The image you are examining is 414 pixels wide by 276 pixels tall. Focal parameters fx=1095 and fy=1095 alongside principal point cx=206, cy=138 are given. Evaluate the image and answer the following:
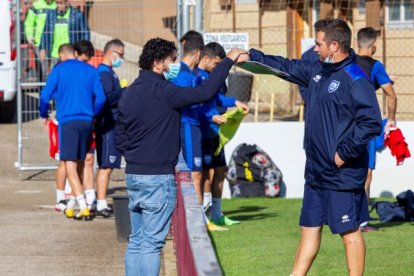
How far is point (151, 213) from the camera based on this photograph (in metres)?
7.86

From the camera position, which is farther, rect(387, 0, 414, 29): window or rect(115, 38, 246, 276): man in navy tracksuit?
rect(387, 0, 414, 29): window

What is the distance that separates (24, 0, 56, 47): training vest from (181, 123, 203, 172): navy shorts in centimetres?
589

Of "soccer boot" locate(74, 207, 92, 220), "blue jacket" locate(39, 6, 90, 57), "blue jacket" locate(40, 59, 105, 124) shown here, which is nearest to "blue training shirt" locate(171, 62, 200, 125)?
"blue jacket" locate(40, 59, 105, 124)

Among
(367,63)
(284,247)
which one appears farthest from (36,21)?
(284,247)

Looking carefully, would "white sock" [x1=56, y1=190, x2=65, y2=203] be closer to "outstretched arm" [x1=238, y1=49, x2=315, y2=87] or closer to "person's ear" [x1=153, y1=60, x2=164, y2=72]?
"outstretched arm" [x1=238, y1=49, x2=315, y2=87]

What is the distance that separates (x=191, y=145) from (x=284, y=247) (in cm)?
146

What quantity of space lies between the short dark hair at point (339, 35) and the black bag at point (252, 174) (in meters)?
6.48

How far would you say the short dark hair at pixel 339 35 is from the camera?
7.77 metres

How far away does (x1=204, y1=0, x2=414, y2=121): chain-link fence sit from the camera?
19.3 metres

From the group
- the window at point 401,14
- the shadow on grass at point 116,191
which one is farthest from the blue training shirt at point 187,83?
the window at point 401,14

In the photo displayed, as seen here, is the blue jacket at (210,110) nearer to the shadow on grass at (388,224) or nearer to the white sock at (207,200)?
the white sock at (207,200)

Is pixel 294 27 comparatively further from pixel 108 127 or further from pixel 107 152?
pixel 107 152

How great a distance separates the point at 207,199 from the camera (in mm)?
11961

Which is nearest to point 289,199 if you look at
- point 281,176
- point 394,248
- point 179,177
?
point 281,176
